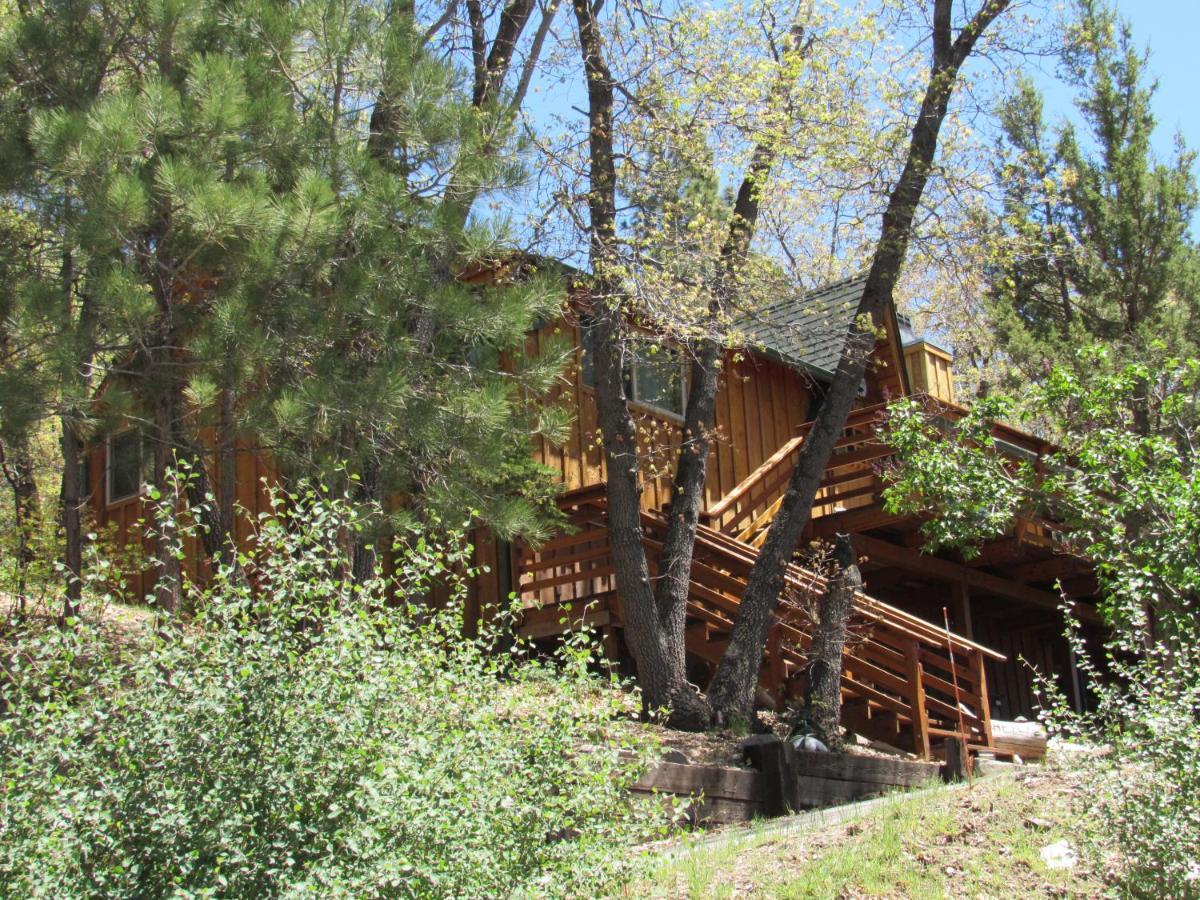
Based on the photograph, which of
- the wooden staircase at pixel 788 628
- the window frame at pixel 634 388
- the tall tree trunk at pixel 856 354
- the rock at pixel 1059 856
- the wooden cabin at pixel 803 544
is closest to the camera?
the rock at pixel 1059 856

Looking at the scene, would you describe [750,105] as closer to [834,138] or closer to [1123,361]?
[834,138]

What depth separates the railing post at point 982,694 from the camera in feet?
36.6

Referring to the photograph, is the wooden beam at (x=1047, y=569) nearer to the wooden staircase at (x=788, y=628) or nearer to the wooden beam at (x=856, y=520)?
the wooden staircase at (x=788, y=628)

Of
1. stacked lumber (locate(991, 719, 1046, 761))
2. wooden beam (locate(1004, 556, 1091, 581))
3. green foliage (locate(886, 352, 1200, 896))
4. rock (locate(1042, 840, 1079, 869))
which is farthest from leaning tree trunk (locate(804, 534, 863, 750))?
wooden beam (locate(1004, 556, 1091, 581))

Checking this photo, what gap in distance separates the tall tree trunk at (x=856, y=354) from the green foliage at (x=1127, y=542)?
64 centimetres

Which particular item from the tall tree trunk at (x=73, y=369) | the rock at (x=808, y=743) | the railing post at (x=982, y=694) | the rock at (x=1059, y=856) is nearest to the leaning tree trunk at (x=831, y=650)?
the rock at (x=808, y=743)

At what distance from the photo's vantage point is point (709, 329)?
36.1ft

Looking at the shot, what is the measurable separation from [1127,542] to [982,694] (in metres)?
2.81

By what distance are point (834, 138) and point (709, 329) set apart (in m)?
2.06

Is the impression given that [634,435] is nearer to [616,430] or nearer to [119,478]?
[616,430]

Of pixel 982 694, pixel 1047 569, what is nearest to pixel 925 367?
pixel 1047 569

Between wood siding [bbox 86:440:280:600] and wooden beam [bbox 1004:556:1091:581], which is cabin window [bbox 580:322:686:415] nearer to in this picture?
wood siding [bbox 86:440:280:600]

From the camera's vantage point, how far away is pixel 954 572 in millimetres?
15492

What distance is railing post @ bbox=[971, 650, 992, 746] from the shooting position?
1114 centimetres
